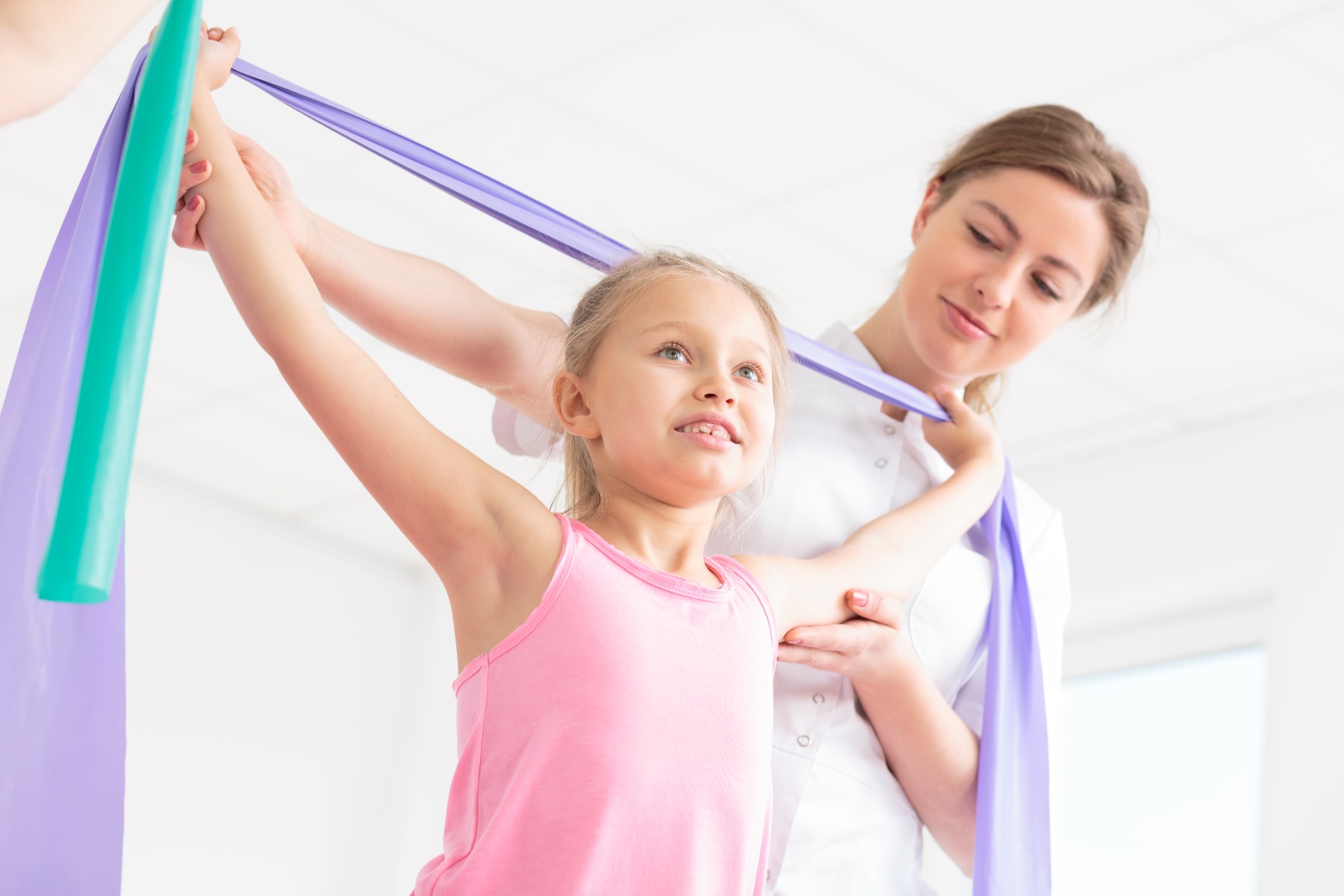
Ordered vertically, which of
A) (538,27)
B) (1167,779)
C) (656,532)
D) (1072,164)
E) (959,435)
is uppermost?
(538,27)

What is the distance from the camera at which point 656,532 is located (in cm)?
133

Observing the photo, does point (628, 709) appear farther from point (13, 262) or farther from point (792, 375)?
point (13, 262)

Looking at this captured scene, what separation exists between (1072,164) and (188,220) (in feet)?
3.41

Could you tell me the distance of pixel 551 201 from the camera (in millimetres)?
3791

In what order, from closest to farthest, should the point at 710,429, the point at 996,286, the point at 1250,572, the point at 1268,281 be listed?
the point at 710,429 < the point at 996,286 < the point at 1268,281 < the point at 1250,572

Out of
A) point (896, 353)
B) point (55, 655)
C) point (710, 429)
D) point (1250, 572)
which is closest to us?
point (55, 655)

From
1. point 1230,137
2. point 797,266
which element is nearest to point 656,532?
point 1230,137

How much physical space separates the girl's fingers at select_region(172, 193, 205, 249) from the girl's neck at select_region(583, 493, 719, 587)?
38 centimetres

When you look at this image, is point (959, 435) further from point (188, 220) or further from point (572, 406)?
point (188, 220)

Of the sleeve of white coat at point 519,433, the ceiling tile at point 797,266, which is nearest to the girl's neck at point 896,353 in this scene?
the sleeve of white coat at point 519,433

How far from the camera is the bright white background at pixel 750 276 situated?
3137 mm

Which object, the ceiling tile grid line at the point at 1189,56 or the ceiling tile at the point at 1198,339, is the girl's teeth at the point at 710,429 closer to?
the ceiling tile grid line at the point at 1189,56

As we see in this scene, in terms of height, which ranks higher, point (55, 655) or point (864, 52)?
point (864, 52)

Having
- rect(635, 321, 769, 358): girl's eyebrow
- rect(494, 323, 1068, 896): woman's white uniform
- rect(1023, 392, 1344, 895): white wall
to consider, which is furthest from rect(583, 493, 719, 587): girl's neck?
rect(1023, 392, 1344, 895): white wall
